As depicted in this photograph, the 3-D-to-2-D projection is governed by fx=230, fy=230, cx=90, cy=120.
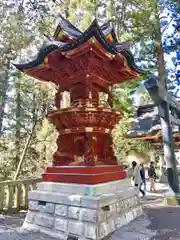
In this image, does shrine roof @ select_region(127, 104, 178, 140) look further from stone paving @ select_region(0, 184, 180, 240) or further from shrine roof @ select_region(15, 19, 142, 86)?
stone paving @ select_region(0, 184, 180, 240)

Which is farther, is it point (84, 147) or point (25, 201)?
point (25, 201)

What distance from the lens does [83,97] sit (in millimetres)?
5844

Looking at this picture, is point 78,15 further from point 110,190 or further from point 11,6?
point 110,190

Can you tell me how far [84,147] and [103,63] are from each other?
85.1 inches

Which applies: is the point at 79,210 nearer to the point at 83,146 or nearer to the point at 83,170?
the point at 83,170

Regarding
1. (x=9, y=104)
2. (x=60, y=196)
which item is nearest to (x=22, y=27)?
(x=9, y=104)

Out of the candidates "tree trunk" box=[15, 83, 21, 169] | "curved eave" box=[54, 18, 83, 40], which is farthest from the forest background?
"curved eave" box=[54, 18, 83, 40]

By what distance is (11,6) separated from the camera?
8.49 metres

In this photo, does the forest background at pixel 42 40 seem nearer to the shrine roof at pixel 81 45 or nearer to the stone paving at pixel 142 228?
the shrine roof at pixel 81 45

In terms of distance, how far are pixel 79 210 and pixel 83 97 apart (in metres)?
2.68

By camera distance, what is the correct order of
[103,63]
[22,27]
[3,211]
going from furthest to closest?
[22,27] → [3,211] → [103,63]

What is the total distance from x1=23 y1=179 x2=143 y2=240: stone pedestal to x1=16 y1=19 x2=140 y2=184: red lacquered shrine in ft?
0.78

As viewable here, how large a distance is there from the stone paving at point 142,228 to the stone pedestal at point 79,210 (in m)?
0.23

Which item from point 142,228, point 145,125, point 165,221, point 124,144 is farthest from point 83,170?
point 124,144
